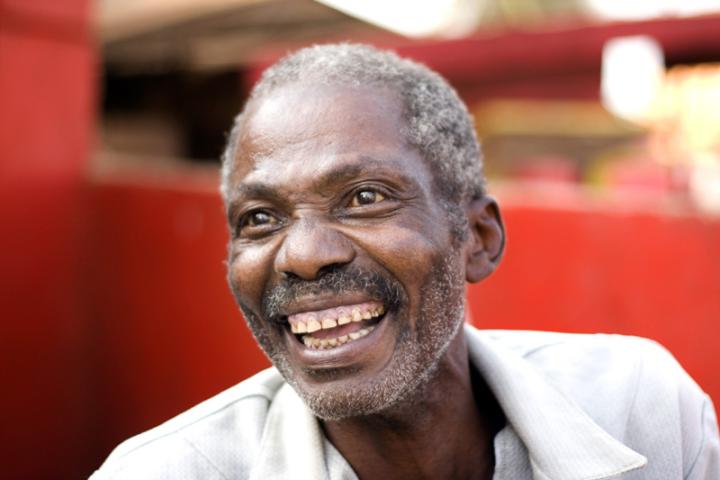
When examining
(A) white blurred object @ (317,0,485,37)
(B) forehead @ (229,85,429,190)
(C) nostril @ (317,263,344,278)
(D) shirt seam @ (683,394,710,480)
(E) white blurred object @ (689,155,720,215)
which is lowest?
(D) shirt seam @ (683,394,710,480)

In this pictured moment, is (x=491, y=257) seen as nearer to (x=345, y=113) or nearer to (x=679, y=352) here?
(x=345, y=113)

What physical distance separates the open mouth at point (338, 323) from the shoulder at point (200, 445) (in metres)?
0.32

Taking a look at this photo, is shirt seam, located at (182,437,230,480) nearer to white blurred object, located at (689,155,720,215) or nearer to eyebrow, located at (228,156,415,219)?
eyebrow, located at (228,156,415,219)

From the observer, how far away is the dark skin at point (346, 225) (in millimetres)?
1957

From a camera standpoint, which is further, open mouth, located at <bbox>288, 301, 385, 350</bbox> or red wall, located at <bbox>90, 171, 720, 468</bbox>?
red wall, located at <bbox>90, 171, 720, 468</bbox>

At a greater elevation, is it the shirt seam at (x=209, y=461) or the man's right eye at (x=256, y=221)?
the man's right eye at (x=256, y=221)

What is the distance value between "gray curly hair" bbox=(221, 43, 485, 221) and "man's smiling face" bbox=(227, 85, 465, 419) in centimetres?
4

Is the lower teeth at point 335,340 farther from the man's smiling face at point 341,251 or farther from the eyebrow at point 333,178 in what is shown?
the eyebrow at point 333,178

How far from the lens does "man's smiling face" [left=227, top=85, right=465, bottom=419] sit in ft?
6.37

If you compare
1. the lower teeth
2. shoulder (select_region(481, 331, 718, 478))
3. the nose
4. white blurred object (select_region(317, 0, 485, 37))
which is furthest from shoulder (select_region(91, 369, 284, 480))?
white blurred object (select_region(317, 0, 485, 37))

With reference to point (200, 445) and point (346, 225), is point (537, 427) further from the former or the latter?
point (200, 445)

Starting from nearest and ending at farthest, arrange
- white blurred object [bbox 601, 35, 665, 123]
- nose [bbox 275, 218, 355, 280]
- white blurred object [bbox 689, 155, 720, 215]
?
nose [bbox 275, 218, 355, 280]
white blurred object [bbox 689, 155, 720, 215]
white blurred object [bbox 601, 35, 665, 123]

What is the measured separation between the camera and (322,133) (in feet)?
6.59

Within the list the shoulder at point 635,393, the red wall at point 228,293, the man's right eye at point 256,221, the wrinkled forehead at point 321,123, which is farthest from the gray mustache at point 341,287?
the red wall at point 228,293
